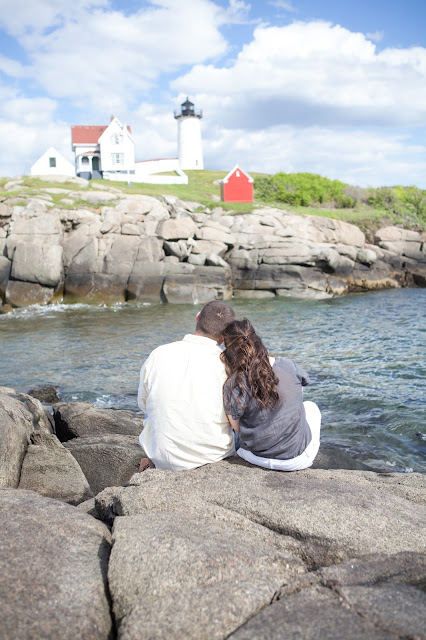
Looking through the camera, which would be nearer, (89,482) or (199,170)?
(89,482)

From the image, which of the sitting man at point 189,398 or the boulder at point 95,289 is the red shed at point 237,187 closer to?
the boulder at point 95,289

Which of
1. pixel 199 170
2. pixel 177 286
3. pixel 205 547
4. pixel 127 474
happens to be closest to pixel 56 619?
pixel 205 547

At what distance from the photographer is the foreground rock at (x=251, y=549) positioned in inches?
120

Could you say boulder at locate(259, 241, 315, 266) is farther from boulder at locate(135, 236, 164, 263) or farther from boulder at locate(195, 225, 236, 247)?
boulder at locate(135, 236, 164, 263)

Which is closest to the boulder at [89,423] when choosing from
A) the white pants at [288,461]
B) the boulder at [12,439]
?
the boulder at [12,439]

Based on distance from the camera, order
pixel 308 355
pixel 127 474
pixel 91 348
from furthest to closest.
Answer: pixel 91 348 < pixel 308 355 < pixel 127 474

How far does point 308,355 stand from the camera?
17000mm

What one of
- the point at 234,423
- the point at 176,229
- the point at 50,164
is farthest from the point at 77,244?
the point at 50,164

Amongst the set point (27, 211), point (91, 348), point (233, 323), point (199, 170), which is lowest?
point (91, 348)

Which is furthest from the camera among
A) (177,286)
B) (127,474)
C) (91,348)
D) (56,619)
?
(177,286)

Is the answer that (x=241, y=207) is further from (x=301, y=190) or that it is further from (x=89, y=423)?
(x=89, y=423)

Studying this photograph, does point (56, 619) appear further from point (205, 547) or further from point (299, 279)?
point (299, 279)

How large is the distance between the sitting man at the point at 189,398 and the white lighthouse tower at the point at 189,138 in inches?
2879

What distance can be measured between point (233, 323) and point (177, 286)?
83.6 ft
